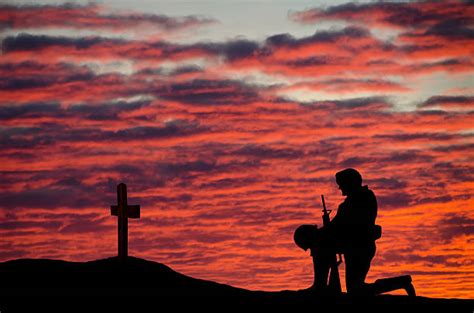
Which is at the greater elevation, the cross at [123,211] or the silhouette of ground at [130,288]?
the cross at [123,211]

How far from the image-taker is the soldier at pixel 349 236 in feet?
57.7

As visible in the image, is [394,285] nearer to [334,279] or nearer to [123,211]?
[334,279]

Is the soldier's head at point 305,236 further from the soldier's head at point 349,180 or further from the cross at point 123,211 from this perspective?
the cross at point 123,211

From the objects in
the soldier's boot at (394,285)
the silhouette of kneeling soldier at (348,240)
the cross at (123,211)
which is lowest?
the soldier's boot at (394,285)

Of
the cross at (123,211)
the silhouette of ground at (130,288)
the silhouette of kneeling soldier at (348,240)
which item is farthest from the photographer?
the cross at (123,211)

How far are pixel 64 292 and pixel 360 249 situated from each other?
6375mm

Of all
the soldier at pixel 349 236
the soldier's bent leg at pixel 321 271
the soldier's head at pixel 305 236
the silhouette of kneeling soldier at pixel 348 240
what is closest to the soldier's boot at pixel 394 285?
the silhouette of kneeling soldier at pixel 348 240

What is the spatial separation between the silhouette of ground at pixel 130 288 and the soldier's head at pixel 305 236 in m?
1.02

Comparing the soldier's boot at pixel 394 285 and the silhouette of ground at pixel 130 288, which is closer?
the soldier's boot at pixel 394 285

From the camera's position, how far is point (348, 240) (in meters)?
17.6

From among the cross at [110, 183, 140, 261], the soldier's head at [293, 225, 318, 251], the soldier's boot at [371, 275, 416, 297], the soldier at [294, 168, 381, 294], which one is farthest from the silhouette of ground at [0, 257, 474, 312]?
the soldier's head at [293, 225, 318, 251]

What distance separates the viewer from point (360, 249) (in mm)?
17656

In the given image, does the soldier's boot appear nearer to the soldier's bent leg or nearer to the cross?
the soldier's bent leg

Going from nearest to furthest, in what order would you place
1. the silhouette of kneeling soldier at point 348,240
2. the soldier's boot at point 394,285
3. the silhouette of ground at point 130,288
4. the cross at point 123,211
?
1. the silhouette of kneeling soldier at point 348,240
2. the soldier's boot at point 394,285
3. the silhouette of ground at point 130,288
4. the cross at point 123,211
